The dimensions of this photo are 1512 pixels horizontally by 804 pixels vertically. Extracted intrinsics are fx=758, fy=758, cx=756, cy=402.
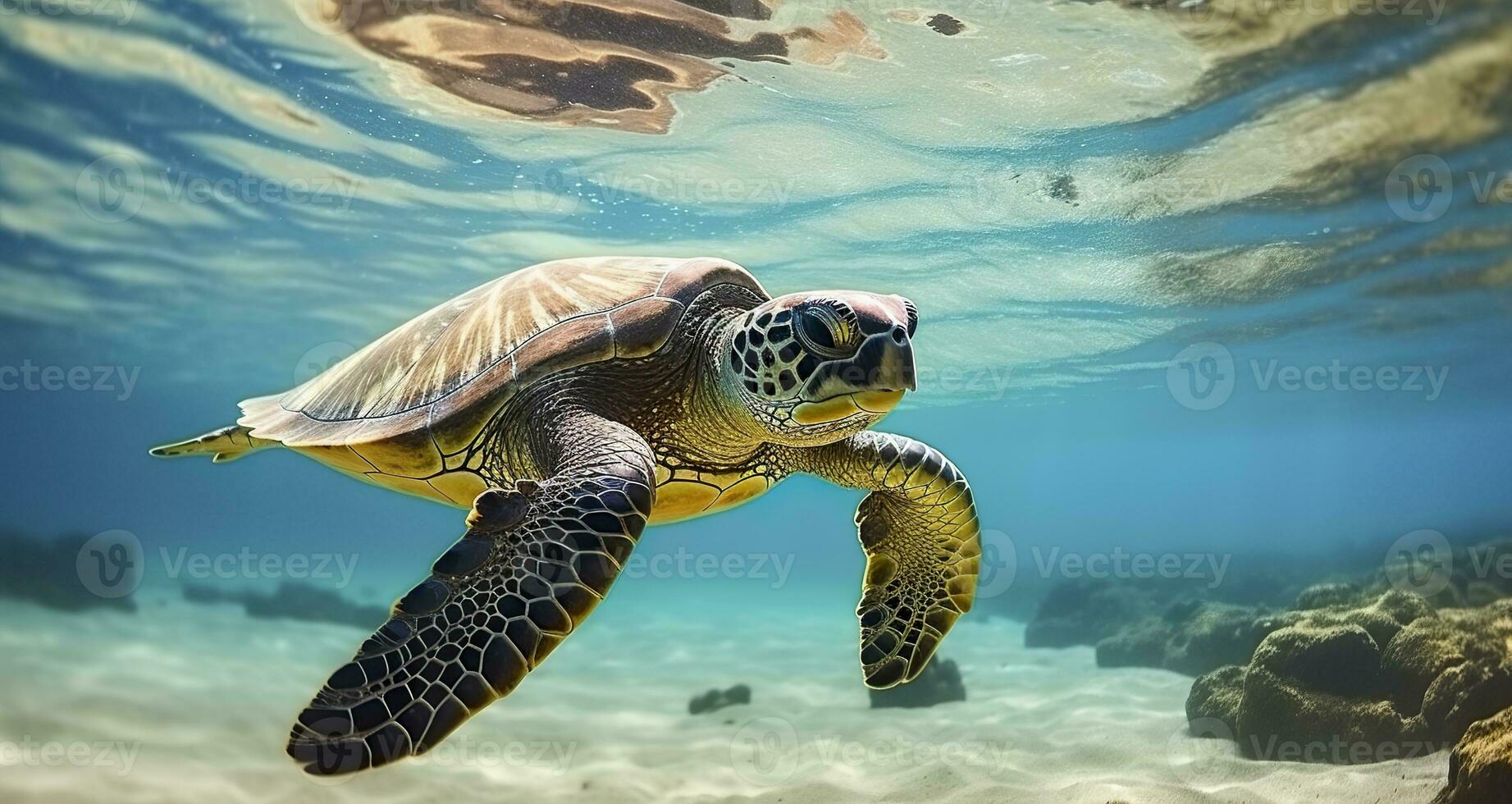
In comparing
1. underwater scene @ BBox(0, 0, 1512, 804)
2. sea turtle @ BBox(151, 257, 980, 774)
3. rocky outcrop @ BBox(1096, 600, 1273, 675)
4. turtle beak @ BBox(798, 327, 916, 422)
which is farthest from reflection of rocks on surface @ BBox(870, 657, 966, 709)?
turtle beak @ BBox(798, 327, 916, 422)

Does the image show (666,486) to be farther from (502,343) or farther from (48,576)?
(48,576)

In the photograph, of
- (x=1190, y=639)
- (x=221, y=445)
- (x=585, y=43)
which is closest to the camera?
(x=221, y=445)

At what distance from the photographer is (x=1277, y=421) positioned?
42031 millimetres

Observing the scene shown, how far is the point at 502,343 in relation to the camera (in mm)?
4043

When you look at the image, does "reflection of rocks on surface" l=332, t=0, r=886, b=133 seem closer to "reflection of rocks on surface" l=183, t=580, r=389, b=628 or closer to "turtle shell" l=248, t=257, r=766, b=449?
A: "turtle shell" l=248, t=257, r=766, b=449

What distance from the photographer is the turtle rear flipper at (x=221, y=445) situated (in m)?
5.88

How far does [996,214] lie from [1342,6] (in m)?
5.65

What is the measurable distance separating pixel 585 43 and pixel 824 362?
6.82 metres

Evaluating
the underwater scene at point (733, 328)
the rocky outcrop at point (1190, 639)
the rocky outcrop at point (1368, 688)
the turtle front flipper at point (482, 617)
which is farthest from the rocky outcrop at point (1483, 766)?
the rocky outcrop at point (1190, 639)

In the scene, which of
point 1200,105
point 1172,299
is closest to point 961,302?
point 1172,299

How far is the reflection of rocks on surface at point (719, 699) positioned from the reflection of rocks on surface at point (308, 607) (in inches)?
401

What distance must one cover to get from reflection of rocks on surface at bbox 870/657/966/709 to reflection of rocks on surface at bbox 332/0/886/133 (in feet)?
25.1

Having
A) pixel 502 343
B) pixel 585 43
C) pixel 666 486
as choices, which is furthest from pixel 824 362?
pixel 585 43

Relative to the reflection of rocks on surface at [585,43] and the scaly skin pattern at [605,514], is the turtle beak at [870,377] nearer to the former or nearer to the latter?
the scaly skin pattern at [605,514]
